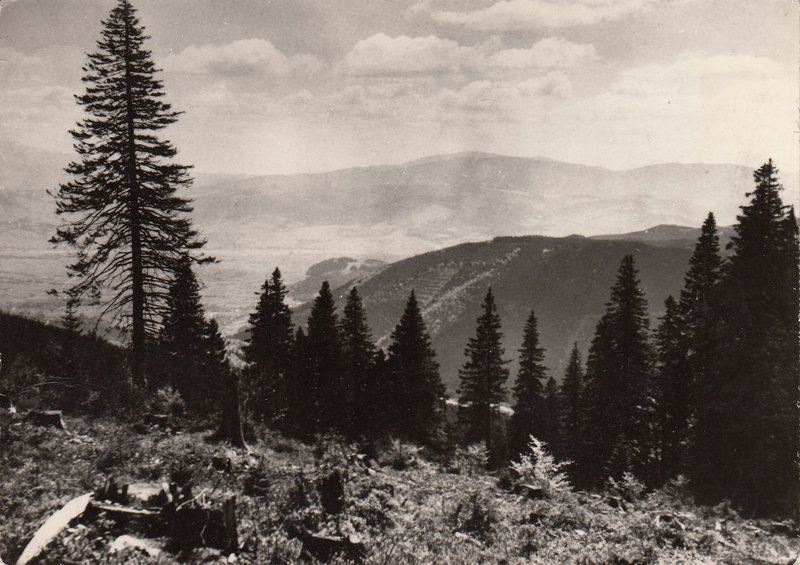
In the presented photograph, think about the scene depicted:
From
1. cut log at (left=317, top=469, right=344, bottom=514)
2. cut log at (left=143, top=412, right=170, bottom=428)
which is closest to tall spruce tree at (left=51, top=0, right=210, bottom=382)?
cut log at (left=143, top=412, right=170, bottom=428)

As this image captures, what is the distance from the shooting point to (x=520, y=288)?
145 m

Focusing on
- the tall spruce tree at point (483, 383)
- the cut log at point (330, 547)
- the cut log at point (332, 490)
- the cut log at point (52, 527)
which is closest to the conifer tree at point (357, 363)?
the tall spruce tree at point (483, 383)

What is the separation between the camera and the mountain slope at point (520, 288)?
402ft

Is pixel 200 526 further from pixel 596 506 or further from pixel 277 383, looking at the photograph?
pixel 277 383

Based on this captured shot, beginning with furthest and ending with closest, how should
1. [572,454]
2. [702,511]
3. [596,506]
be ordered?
[572,454]
[702,511]
[596,506]

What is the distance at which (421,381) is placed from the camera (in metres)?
37.6

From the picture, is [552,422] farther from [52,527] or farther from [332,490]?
[52,527]

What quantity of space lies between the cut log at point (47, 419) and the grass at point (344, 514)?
42cm

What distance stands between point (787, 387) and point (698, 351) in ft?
18.3

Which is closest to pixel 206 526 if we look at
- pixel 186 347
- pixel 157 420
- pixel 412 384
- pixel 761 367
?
pixel 157 420

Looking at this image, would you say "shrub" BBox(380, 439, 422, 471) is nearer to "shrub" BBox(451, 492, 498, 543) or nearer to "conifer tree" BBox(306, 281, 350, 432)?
"shrub" BBox(451, 492, 498, 543)

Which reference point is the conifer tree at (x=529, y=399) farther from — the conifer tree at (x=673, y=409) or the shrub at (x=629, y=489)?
the shrub at (x=629, y=489)

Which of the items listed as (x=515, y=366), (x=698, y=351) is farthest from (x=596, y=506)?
(x=515, y=366)

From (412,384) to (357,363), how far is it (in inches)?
173
